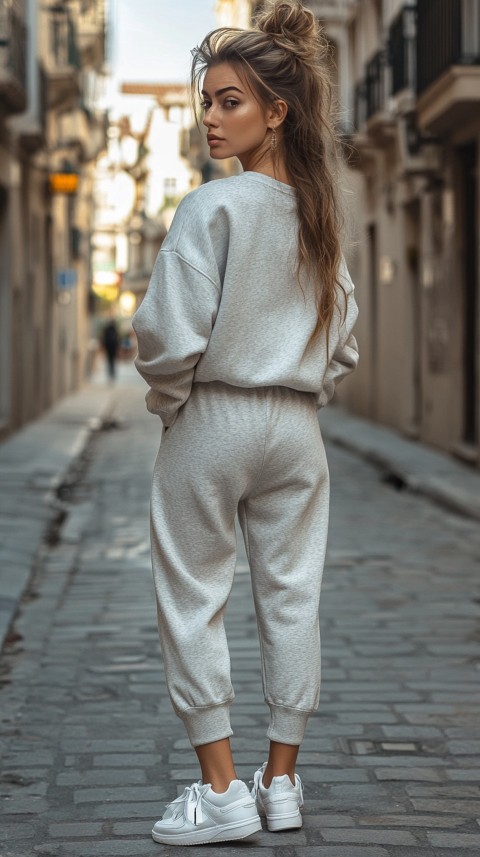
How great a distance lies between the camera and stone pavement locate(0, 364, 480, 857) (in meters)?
3.86

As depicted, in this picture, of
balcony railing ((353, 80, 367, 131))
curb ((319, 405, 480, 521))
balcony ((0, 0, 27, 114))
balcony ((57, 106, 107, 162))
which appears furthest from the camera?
balcony ((57, 106, 107, 162))

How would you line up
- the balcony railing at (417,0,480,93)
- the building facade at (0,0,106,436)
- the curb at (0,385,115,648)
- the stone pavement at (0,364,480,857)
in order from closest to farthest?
the stone pavement at (0,364,480,857), the curb at (0,385,115,648), the balcony railing at (417,0,480,93), the building facade at (0,0,106,436)

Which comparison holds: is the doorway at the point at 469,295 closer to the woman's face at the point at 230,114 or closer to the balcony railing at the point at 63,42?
the balcony railing at the point at 63,42

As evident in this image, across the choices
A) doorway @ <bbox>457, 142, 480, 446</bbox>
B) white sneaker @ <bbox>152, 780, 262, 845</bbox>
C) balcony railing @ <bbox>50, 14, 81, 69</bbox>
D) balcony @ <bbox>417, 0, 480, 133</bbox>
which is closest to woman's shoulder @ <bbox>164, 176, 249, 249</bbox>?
white sneaker @ <bbox>152, 780, 262, 845</bbox>

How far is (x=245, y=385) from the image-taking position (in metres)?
3.52

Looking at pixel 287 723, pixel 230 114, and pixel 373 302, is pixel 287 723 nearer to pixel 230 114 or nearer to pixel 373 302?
pixel 230 114

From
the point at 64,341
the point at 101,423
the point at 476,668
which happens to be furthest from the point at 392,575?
the point at 64,341

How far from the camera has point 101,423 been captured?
23828 millimetres

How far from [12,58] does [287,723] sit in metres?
15.7

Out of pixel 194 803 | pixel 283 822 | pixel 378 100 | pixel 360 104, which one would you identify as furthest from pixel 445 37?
pixel 194 803

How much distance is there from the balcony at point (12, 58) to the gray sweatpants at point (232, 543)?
44.1 feet

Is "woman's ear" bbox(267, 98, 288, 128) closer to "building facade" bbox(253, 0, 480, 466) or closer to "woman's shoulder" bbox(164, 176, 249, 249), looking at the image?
"woman's shoulder" bbox(164, 176, 249, 249)

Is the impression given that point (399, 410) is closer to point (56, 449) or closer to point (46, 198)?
point (56, 449)

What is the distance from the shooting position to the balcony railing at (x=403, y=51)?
20280 millimetres
